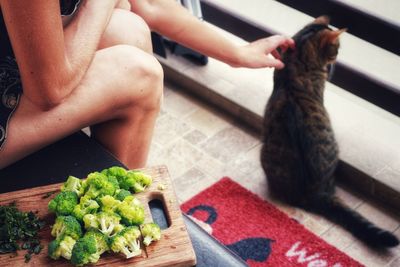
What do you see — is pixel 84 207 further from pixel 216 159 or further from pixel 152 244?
pixel 216 159

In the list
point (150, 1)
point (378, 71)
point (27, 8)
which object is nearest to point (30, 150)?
point (27, 8)

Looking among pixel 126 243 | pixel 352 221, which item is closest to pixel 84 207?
pixel 126 243

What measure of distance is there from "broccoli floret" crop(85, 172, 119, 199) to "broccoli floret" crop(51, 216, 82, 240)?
0.29ft

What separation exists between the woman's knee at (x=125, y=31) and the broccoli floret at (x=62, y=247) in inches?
31.3

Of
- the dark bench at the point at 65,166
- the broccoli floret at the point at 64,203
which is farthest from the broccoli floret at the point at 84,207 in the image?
the dark bench at the point at 65,166

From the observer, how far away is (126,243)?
1.25m

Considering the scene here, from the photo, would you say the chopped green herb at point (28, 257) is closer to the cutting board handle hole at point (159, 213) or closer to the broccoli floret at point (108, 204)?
the broccoli floret at point (108, 204)

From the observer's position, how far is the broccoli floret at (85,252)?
1209 mm

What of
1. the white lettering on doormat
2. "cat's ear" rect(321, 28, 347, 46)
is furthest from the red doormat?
"cat's ear" rect(321, 28, 347, 46)

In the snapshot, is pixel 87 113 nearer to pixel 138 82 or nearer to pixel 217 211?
pixel 138 82

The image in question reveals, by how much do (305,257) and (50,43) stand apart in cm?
134

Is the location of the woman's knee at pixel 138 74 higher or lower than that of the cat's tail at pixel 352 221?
higher

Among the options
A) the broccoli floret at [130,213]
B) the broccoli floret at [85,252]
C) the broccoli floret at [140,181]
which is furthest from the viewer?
the broccoli floret at [140,181]

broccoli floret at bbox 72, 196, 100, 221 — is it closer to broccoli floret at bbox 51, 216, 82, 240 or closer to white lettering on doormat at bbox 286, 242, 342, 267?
broccoli floret at bbox 51, 216, 82, 240
